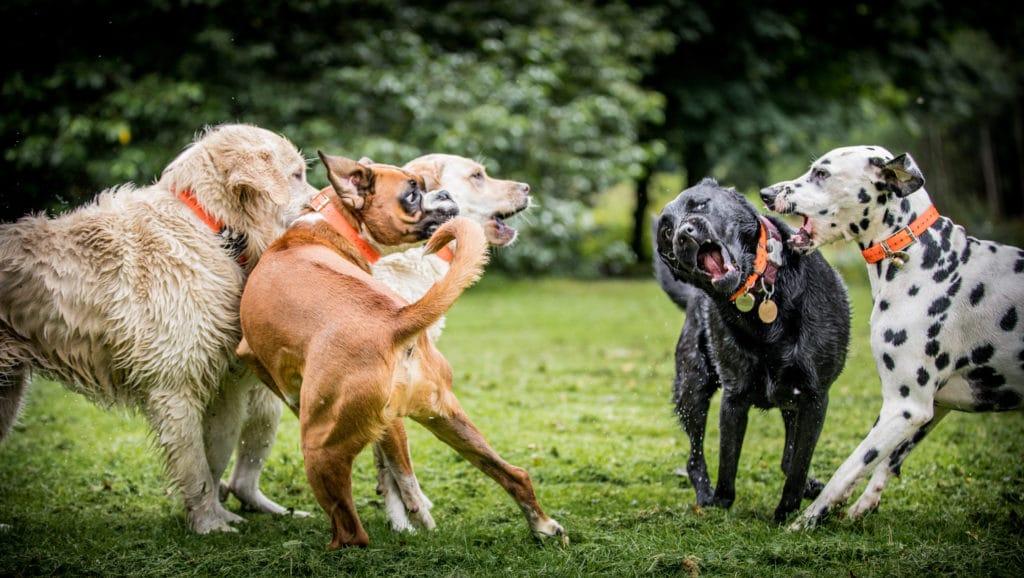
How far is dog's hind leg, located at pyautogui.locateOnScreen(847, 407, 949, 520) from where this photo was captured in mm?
4738

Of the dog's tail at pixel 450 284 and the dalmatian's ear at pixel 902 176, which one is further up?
the dalmatian's ear at pixel 902 176

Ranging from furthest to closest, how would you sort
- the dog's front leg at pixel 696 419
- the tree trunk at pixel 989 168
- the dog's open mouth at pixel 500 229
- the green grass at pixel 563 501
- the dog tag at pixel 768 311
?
1. the tree trunk at pixel 989 168
2. the dog's open mouth at pixel 500 229
3. the dog's front leg at pixel 696 419
4. the dog tag at pixel 768 311
5. the green grass at pixel 563 501

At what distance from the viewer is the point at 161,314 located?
479cm

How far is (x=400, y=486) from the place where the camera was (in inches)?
190

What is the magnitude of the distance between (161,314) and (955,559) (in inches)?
155

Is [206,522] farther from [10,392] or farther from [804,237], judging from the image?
Result: [804,237]

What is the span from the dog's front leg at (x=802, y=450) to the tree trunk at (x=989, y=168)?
26722 millimetres

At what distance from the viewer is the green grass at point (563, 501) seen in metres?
4.04

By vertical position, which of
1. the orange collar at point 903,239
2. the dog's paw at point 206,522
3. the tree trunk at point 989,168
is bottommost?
the tree trunk at point 989,168

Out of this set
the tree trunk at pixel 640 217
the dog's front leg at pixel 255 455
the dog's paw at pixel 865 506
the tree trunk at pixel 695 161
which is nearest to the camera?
the dog's paw at pixel 865 506

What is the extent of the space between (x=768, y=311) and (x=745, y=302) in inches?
5.3

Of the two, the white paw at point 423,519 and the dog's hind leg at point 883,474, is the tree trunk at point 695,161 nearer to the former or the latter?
the dog's hind leg at point 883,474

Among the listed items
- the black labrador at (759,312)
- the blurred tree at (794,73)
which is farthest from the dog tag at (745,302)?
the blurred tree at (794,73)

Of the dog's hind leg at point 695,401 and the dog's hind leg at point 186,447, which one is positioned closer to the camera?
the dog's hind leg at point 186,447
